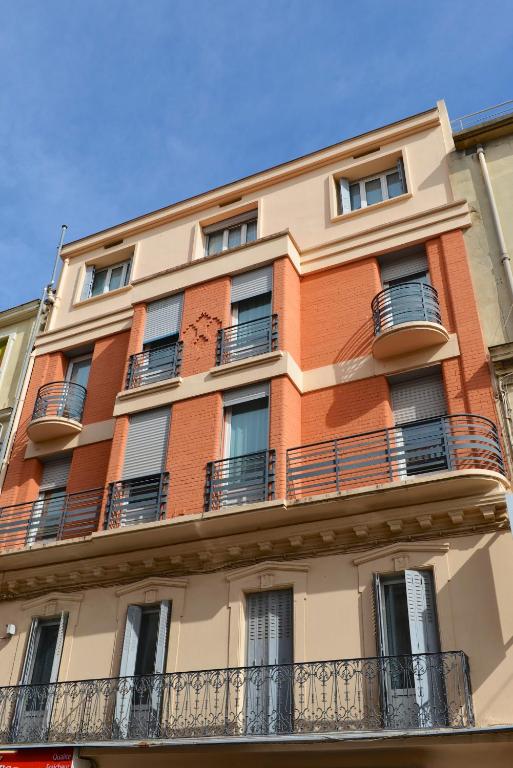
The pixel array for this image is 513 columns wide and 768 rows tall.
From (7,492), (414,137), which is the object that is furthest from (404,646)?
(414,137)

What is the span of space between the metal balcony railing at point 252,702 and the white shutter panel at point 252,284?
8316 millimetres

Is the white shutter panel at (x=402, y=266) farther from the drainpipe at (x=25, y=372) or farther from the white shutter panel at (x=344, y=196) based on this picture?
the drainpipe at (x=25, y=372)

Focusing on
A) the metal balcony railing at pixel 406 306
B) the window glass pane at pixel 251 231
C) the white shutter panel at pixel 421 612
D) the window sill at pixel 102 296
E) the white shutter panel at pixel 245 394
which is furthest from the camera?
the window sill at pixel 102 296

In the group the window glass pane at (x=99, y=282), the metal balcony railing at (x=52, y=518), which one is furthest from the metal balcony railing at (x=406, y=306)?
the window glass pane at (x=99, y=282)

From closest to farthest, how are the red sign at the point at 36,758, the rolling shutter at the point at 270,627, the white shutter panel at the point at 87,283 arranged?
1. the rolling shutter at the point at 270,627
2. the red sign at the point at 36,758
3. the white shutter panel at the point at 87,283

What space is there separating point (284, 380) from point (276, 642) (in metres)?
5.14

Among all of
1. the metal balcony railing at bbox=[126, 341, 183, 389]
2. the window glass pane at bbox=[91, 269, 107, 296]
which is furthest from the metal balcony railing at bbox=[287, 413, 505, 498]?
the window glass pane at bbox=[91, 269, 107, 296]

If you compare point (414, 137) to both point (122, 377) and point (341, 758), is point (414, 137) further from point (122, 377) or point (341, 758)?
point (341, 758)

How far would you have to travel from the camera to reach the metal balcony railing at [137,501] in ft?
49.0

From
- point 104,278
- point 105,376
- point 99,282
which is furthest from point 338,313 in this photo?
point 99,282

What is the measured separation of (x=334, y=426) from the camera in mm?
14688

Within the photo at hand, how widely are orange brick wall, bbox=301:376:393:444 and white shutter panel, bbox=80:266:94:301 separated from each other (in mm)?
8760

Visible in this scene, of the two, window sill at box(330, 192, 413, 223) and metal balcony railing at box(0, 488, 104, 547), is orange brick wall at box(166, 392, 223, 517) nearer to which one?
metal balcony railing at box(0, 488, 104, 547)

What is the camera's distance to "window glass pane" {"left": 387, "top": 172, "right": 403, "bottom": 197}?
17.8m
